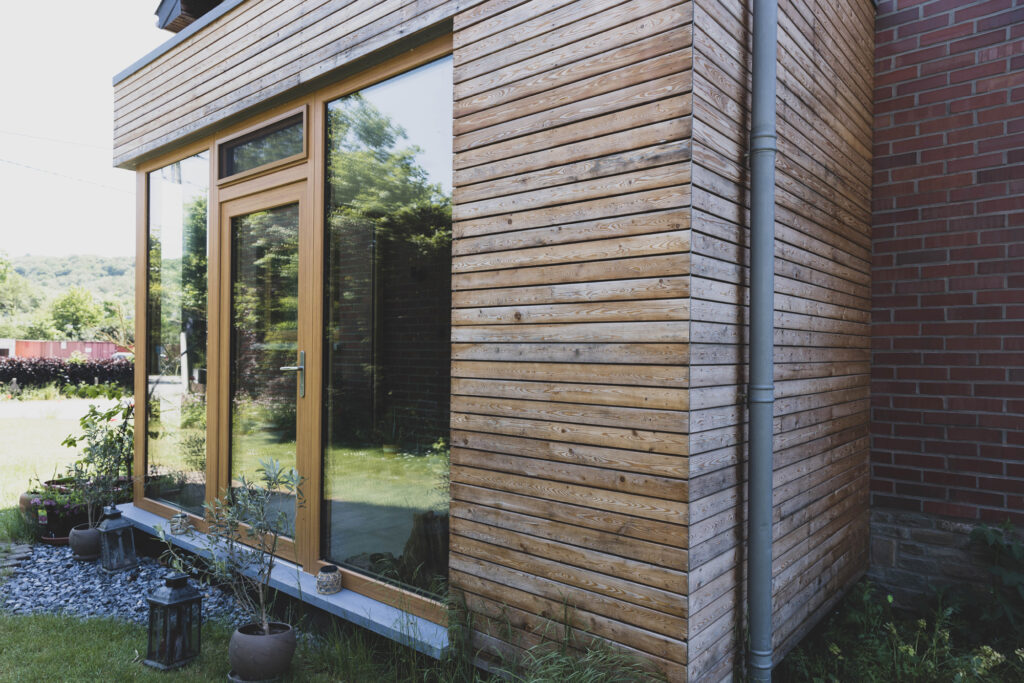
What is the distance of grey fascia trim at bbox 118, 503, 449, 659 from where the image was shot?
2.54 m

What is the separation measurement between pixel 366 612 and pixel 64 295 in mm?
56471

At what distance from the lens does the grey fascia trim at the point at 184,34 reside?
3.96 m

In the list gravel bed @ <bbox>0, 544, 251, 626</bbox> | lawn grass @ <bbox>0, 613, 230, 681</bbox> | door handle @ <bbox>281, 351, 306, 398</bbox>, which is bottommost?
gravel bed @ <bbox>0, 544, 251, 626</bbox>

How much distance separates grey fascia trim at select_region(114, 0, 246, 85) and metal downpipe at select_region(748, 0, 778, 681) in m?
3.16

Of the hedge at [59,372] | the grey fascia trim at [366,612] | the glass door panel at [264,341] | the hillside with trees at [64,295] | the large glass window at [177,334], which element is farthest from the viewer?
the hillside with trees at [64,295]

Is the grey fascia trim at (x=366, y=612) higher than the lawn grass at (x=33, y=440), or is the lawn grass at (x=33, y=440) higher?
the grey fascia trim at (x=366, y=612)

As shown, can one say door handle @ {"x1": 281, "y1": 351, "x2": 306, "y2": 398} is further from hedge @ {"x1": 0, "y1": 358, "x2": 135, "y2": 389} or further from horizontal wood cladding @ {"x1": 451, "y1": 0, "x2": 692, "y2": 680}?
hedge @ {"x1": 0, "y1": 358, "x2": 135, "y2": 389}

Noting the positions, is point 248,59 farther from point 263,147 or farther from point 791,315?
point 791,315

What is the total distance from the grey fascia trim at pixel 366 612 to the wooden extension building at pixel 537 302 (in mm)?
37

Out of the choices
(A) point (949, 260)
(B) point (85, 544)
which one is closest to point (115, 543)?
(B) point (85, 544)

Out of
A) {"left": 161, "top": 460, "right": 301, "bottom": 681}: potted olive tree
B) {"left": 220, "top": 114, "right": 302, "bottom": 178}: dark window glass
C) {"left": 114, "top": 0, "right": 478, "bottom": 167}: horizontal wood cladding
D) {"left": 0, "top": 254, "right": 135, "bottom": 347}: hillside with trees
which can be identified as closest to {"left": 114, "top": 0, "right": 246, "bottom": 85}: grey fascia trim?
{"left": 114, "top": 0, "right": 478, "bottom": 167}: horizontal wood cladding

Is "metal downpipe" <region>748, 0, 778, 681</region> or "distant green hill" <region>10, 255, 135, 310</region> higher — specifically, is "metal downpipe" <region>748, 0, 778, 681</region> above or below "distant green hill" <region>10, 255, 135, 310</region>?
below

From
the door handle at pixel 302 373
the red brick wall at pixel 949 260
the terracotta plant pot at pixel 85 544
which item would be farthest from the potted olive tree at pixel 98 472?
the red brick wall at pixel 949 260

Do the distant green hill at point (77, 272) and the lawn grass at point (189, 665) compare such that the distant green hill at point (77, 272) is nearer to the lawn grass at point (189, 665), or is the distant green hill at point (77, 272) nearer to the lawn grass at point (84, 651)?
the lawn grass at point (84, 651)
